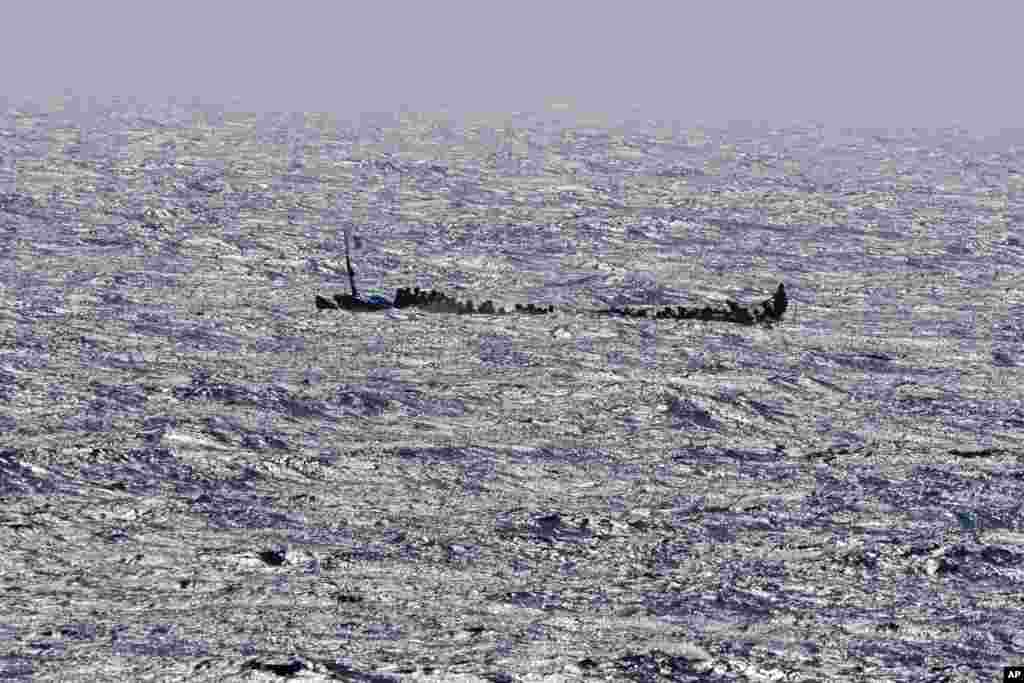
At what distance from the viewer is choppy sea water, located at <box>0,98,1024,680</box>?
26344 mm

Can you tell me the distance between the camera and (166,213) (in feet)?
287

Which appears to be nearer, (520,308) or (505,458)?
(505,458)

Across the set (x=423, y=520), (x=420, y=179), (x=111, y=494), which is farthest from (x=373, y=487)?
(x=420, y=179)

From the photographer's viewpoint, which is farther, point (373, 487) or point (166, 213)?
point (166, 213)

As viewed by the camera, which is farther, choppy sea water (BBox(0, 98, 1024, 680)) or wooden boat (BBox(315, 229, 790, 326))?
wooden boat (BBox(315, 229, 790, 326))

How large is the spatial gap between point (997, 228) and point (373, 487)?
65104 millimetres

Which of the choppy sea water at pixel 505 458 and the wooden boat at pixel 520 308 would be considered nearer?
Result: the choppy sea water at pixel 505 458

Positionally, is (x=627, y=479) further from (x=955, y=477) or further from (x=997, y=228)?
(x=997, y=228)

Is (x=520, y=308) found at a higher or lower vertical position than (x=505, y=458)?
lower

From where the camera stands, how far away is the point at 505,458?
1484 inches

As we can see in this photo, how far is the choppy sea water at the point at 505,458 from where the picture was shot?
26344 mm

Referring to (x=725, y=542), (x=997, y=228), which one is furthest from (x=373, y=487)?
(x=997, y=228)

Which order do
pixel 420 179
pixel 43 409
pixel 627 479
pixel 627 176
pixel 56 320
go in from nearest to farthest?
pixel 627 479 → pixel 43 409 → pixel 56 320 → pixel 420 179 → pixel 627 176

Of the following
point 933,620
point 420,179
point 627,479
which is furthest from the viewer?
point 420,179
